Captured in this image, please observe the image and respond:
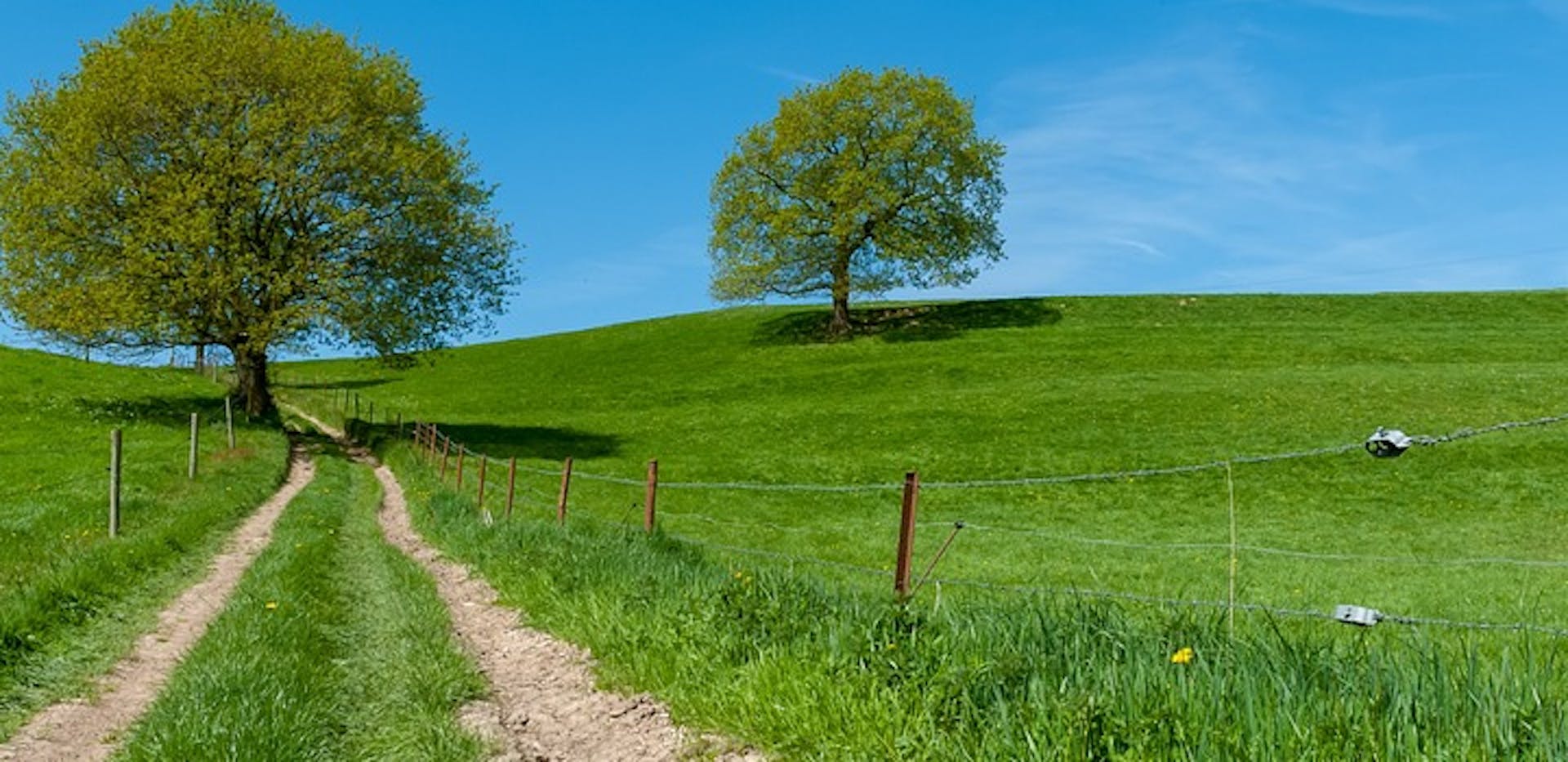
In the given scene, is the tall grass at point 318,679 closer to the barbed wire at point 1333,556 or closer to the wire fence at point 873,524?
the wire fence at point 873,524

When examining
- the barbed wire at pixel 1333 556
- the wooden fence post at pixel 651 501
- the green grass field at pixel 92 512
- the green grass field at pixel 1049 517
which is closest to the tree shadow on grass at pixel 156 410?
the green grass field at pixel 92 512

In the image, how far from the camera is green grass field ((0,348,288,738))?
932 centimetres

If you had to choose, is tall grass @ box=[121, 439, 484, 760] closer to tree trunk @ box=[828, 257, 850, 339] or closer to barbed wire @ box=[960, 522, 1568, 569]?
barbed wire @ box=[960, 522, 1568, 569]

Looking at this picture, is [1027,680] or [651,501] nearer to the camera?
[1027,680]

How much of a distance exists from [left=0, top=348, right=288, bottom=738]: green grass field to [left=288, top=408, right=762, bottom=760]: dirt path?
2947mm

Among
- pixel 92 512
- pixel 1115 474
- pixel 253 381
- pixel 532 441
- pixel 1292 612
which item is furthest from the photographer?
pixel 532 441

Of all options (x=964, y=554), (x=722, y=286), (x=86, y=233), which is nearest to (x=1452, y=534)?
(x=964, y=554)

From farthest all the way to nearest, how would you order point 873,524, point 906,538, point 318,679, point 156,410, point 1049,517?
point 156,410, point 1049,517, point 873,524, point 906,538, point 318,679

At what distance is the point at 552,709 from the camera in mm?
8031

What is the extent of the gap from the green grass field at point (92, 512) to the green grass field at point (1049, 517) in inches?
145

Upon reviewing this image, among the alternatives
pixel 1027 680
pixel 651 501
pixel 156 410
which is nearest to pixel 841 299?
pixel 156 410

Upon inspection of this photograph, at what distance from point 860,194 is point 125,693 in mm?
57221

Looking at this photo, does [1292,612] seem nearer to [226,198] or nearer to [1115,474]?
[1115,474]

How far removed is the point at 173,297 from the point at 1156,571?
34.0 meters
